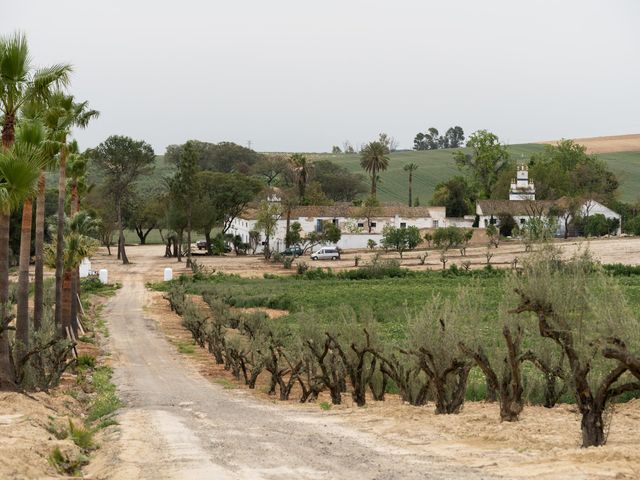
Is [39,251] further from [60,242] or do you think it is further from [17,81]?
[17,81]

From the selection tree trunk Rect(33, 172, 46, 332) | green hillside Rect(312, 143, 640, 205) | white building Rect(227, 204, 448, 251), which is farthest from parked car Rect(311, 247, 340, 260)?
green hillside Rect(312, 143, 640, 205)

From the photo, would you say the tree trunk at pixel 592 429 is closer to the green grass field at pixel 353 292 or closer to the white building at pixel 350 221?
the green grass field at pixel 353 292

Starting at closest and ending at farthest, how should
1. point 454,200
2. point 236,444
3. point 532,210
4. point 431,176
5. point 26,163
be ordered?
point 236,444, point 26,163, point 532,210, point 454,200, point 431,176

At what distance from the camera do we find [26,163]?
763 inches

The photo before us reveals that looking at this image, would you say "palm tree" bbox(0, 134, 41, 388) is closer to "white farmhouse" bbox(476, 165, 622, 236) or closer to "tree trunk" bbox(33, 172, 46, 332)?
"tree trunk" bbox(33, 172, 46, 332)

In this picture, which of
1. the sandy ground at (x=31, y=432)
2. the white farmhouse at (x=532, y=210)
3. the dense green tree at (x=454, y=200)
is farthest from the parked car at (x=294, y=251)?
the sandy ground at (x=31, y=432)

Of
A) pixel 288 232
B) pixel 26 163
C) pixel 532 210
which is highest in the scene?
pixel 532 210

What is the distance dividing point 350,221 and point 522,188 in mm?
23732

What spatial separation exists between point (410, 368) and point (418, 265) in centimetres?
5630

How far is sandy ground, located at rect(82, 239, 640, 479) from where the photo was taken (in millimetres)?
13477

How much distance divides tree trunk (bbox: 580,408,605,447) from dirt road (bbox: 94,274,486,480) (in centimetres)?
243

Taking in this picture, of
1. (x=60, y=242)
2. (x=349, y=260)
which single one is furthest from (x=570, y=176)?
(x=60, y=242)

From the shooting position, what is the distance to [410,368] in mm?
24516

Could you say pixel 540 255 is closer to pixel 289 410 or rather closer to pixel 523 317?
pixel 523 317
